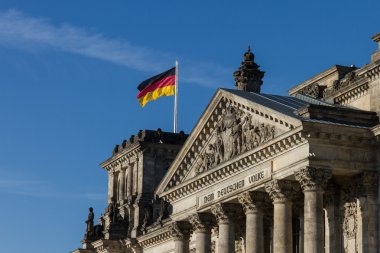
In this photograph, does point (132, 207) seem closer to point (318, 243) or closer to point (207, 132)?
point (207, 132)

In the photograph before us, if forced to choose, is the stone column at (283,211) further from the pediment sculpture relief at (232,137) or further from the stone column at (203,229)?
the stone column at (203,229)

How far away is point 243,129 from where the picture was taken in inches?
2339

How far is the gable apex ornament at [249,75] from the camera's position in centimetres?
6856

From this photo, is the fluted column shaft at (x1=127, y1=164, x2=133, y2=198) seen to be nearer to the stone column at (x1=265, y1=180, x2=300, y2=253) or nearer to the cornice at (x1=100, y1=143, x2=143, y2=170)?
the cornice at (x1=100, y1=143, x2=143, y2=170)

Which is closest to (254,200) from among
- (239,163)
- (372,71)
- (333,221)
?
(239,163)

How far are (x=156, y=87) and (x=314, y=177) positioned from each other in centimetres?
3676

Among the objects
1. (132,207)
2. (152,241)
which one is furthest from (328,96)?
(132,207)

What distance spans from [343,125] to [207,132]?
1287 cm

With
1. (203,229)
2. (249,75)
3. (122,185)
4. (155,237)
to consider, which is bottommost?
(203,229)

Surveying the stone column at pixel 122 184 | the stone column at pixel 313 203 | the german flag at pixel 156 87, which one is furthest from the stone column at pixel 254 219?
the stone column at pixel 122 184

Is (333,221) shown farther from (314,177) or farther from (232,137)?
(232,137)

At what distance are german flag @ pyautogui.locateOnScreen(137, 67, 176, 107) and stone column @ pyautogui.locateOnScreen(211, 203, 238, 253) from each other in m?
26.0

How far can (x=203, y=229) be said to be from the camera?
66.1 m

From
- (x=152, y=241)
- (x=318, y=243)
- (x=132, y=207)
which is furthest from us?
(x=132, y=207)
